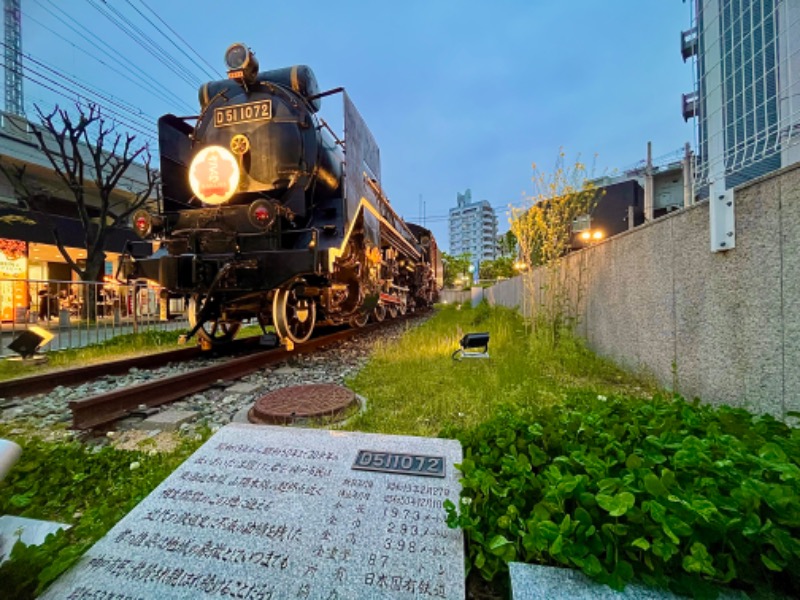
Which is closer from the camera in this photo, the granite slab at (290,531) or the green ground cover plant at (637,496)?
the green ground cover plant at (637,496)

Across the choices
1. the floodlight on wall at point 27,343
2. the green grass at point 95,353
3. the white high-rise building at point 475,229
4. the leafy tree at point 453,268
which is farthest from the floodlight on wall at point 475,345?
the white high-rise building at point 475,229

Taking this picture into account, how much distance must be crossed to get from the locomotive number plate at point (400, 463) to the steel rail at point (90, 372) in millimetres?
4125

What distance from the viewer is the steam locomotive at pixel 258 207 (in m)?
4.65

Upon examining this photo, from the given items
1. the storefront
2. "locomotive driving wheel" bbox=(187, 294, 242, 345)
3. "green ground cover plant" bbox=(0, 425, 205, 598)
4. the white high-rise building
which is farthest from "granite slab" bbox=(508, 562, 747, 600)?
the white high-rise building

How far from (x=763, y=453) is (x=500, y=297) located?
58.1 ft

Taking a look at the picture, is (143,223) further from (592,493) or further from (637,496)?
(637,496)

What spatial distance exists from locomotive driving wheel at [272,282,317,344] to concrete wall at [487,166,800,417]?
157 inches

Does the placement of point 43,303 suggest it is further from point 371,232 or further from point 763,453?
point 763,453

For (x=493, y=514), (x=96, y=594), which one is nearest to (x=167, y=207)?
(x=96, y=594)

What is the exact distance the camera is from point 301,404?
2.79 metres

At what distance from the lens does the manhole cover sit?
2588mm

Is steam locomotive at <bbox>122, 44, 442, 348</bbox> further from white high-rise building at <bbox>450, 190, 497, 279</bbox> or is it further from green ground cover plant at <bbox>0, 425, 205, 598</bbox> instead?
white high-rise building at <bbox>450, 190, 497, 279</bbox>

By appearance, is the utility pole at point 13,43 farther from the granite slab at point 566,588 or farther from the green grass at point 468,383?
the granite slab at point 566,588

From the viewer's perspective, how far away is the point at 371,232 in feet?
21.4
